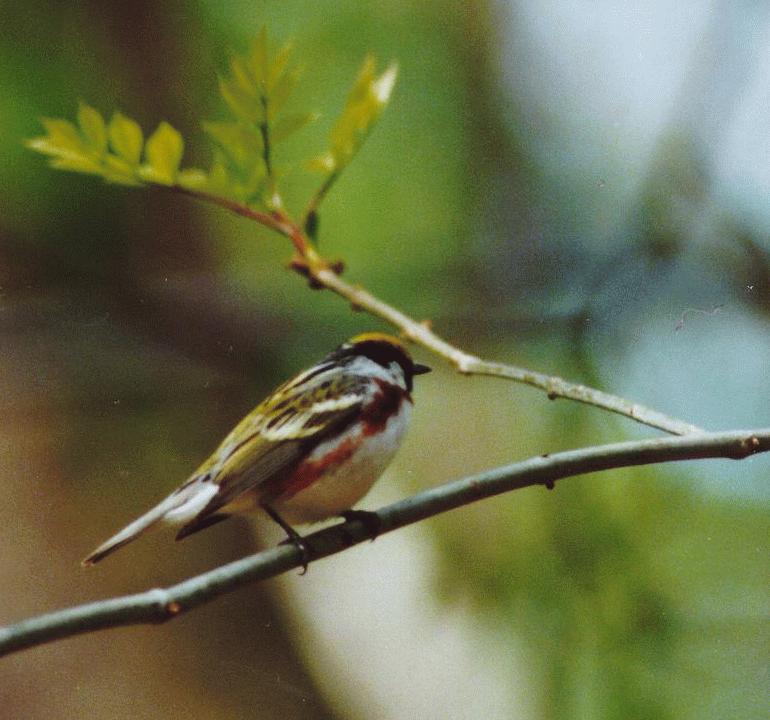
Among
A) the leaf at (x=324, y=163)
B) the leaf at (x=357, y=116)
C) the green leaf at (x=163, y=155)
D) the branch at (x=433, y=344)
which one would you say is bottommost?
the branch at (x=433, y=344)

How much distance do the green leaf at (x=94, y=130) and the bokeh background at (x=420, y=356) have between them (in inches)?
16.9

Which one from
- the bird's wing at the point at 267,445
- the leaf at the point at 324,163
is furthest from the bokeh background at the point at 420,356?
the leaf at the point at 324,163

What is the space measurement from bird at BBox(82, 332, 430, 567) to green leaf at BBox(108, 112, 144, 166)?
245 mm

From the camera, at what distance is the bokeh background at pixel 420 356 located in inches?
37.0

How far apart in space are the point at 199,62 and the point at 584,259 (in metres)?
0.54

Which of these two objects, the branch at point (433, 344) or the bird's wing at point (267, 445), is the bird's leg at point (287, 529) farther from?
the branch at point (433, 344)

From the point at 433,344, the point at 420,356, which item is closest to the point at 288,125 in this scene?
the point at 433,344

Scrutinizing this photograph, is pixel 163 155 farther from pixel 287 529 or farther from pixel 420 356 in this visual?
pixel 420 356

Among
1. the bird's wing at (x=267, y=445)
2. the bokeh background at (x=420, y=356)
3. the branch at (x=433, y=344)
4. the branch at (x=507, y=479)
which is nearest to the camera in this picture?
the branch at (x=507, y=479)

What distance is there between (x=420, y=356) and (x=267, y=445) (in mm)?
370

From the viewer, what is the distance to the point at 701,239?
1121 mm

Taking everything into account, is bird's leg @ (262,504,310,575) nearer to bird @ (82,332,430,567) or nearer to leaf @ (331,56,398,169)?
bird @ (82,332,430,567)

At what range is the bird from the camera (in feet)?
2.39

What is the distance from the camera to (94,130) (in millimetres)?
660
